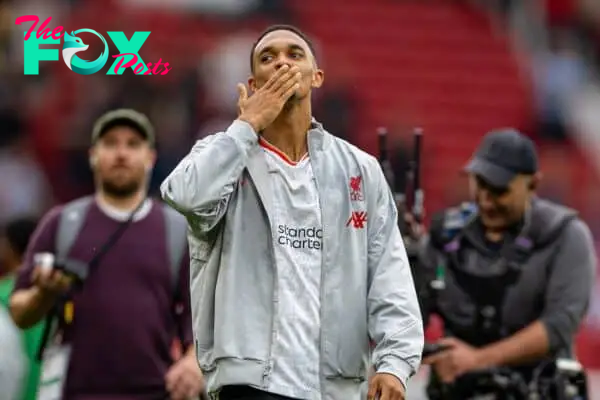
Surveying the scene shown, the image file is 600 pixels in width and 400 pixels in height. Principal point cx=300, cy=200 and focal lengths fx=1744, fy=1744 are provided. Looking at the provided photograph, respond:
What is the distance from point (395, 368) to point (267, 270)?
0.57 m

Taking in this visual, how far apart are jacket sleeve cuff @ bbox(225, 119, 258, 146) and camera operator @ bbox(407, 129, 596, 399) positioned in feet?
7.82

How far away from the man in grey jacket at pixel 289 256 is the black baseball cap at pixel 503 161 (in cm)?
227

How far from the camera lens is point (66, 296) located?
8.46 m

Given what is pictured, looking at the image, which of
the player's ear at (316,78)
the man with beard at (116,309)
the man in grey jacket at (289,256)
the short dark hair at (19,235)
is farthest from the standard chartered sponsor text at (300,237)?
the short dark hair at (19,235)

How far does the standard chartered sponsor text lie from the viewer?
6191 millimetres

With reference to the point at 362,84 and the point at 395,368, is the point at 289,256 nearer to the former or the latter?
the point at 395,368

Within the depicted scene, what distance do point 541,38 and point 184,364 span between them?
15.3 m

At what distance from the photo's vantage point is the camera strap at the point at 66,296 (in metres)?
8.34

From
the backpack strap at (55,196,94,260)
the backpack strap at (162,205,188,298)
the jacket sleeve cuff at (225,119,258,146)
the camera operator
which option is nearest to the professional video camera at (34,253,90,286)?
the backpack strap at (55,196,94,260)

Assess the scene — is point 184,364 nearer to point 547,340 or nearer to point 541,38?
point 547,340

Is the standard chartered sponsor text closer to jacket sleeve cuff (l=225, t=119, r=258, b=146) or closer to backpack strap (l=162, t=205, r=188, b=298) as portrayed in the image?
jacket sleeve cuff (l=225, t=119, r=258, b=146)

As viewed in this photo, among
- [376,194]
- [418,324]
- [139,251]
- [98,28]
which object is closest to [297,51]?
[376,194]

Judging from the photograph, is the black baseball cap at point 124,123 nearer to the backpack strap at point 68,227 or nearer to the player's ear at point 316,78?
the backpack strap at point 68,227

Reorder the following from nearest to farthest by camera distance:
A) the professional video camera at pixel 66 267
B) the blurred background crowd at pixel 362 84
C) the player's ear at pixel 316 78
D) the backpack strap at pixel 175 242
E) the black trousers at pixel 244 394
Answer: the black trousers at pixel 244 394 → the player's ear at pixel 316 78 → the professional video camera at pixel 66 267 → the backpack strap at pixel 175 242 → the blurred background crowd at pixel 362 84
